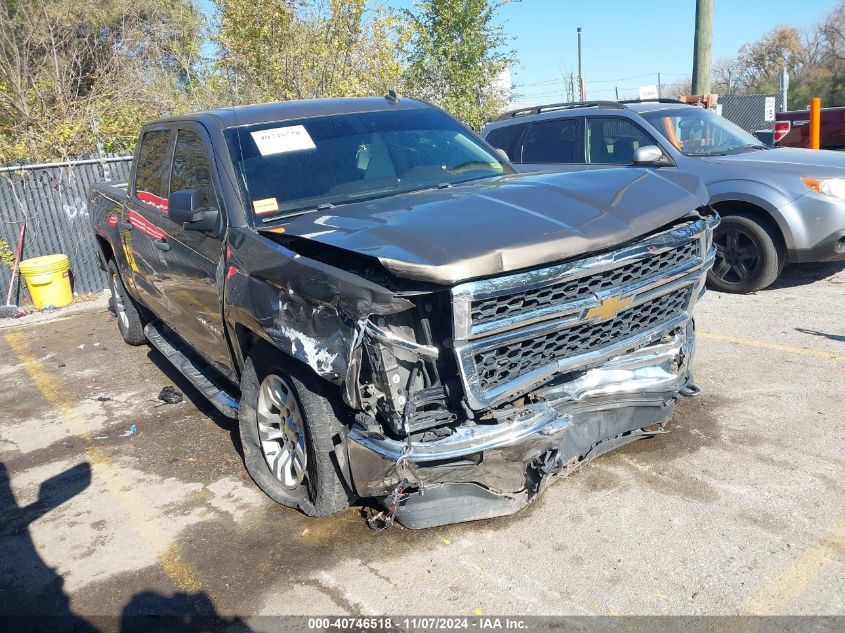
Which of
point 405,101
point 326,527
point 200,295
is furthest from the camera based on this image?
point 405,101

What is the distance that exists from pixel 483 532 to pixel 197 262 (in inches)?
89.0

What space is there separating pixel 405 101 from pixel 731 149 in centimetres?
439

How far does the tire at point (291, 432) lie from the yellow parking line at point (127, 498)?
56 centimetres

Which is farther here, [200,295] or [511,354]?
[200,295]

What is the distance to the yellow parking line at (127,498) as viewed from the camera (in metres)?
3.38

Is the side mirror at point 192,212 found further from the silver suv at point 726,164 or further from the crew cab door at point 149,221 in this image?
the silver suv at point 726,164

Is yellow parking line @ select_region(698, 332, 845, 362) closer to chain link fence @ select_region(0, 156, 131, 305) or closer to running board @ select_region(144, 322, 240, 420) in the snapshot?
running board @ select_region(144, 322, 240, 420)

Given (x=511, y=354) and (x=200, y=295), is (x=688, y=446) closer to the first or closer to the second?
(x=511, y=354)

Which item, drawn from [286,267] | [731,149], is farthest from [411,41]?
[286,267]

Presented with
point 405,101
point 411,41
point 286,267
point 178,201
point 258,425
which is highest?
point 411,41

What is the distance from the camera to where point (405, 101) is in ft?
16.5

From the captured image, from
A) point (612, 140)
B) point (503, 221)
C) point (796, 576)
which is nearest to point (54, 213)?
point (612, 140)

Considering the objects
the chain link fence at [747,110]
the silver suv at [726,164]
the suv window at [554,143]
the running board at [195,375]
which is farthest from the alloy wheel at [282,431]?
the chain link fence at [747,110]

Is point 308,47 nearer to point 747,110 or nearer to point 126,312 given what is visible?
point 126,312
